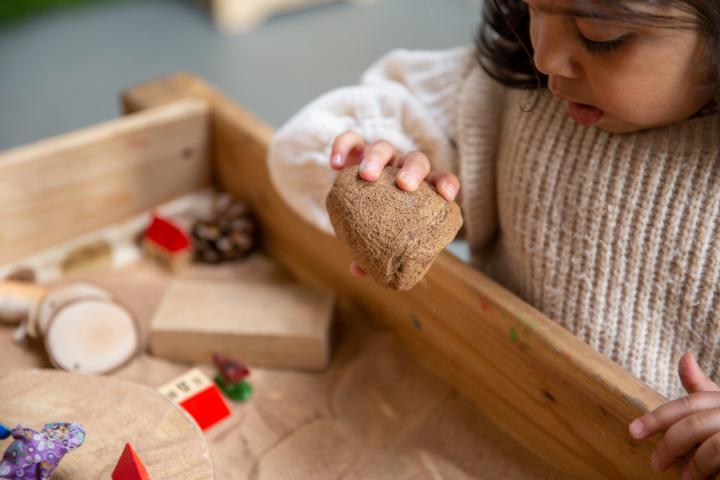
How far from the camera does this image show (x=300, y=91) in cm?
171

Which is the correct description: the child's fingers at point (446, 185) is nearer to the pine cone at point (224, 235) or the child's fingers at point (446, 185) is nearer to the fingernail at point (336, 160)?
the fingernail at point (336, 160)

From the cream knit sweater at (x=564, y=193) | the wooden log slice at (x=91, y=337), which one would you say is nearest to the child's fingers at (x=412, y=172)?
the cream knit sweater at (x=564, y=193)

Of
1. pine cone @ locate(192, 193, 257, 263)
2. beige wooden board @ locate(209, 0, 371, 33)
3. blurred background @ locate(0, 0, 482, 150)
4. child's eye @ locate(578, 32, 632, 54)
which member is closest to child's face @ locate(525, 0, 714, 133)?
child's eye @ locate(578, 32, 632, 54)

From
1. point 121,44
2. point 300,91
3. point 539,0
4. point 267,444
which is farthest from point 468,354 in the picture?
point 121,44

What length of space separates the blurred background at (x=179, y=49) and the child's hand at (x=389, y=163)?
920 millimetres

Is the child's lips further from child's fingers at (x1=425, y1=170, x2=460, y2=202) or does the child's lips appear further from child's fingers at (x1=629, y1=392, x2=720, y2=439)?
child's fingers at (x1=629, y1=392, x2=720, y2=439)

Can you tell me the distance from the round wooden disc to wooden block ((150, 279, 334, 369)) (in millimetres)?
135

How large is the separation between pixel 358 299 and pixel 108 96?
114 centimetres

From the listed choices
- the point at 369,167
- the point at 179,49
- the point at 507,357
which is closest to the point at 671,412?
the point at 507,357

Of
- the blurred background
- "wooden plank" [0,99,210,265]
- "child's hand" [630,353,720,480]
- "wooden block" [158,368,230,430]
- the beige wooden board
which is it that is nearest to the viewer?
"child's hand" [630,353,720,480]

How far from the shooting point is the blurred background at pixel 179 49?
1672mm

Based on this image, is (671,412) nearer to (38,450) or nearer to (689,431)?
(689,431)

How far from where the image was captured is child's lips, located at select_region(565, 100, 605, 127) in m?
0.58

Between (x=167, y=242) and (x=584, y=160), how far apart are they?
1.59ft
